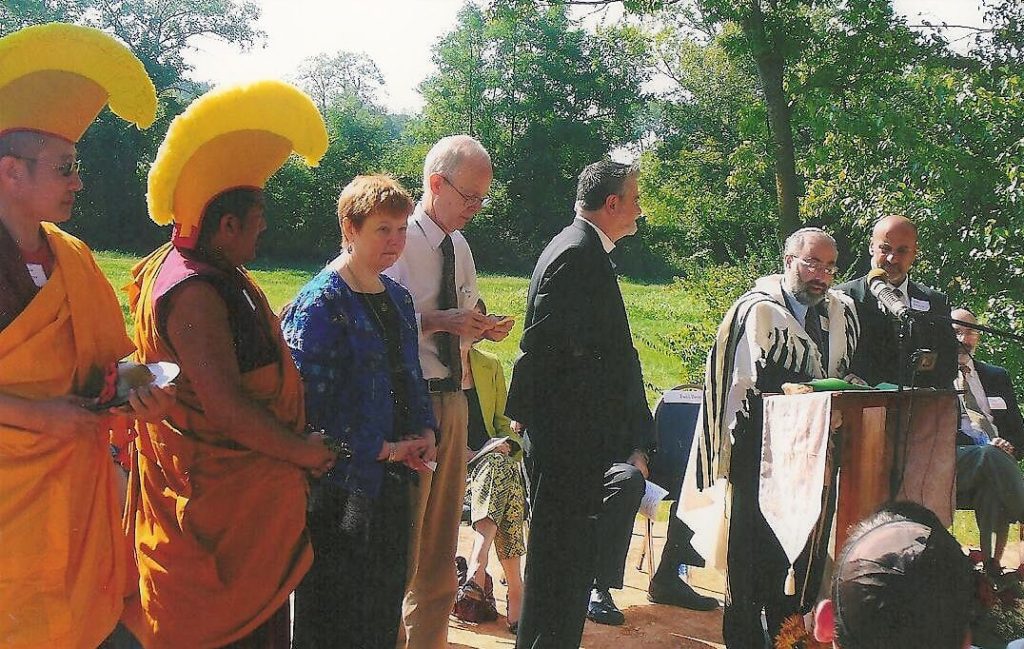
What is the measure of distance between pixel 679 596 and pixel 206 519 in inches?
126

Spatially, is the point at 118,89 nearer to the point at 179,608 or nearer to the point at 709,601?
the point at 179,608

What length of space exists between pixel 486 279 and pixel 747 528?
15905 mm

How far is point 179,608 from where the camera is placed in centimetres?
246

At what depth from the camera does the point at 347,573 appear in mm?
2932

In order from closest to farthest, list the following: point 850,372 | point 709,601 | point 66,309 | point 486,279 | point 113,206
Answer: point 66,309, point 850,372, point 709,601, point 113,206, point 486,279

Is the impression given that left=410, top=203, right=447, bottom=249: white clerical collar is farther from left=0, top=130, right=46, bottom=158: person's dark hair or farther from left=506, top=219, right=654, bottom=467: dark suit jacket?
left=0, top=130, right=46, bottom=158: person's dark hair

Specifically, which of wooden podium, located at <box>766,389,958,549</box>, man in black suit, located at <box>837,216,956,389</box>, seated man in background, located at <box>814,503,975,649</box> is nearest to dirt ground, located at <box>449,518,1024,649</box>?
wooden podium, located at <box>766,389,958,549</box>

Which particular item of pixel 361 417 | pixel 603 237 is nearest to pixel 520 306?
pixel 603 237

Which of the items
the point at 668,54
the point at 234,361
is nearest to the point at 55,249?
the point at 234,361

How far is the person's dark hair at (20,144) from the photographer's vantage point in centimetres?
234

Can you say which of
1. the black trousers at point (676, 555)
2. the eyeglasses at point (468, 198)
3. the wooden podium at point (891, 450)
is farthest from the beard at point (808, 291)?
the eyeglasses at point (468, 198)

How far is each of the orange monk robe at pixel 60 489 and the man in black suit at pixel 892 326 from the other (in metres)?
3.60

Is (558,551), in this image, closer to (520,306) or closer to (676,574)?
(676,574)

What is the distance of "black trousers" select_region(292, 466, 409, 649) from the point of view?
2.92 metres
